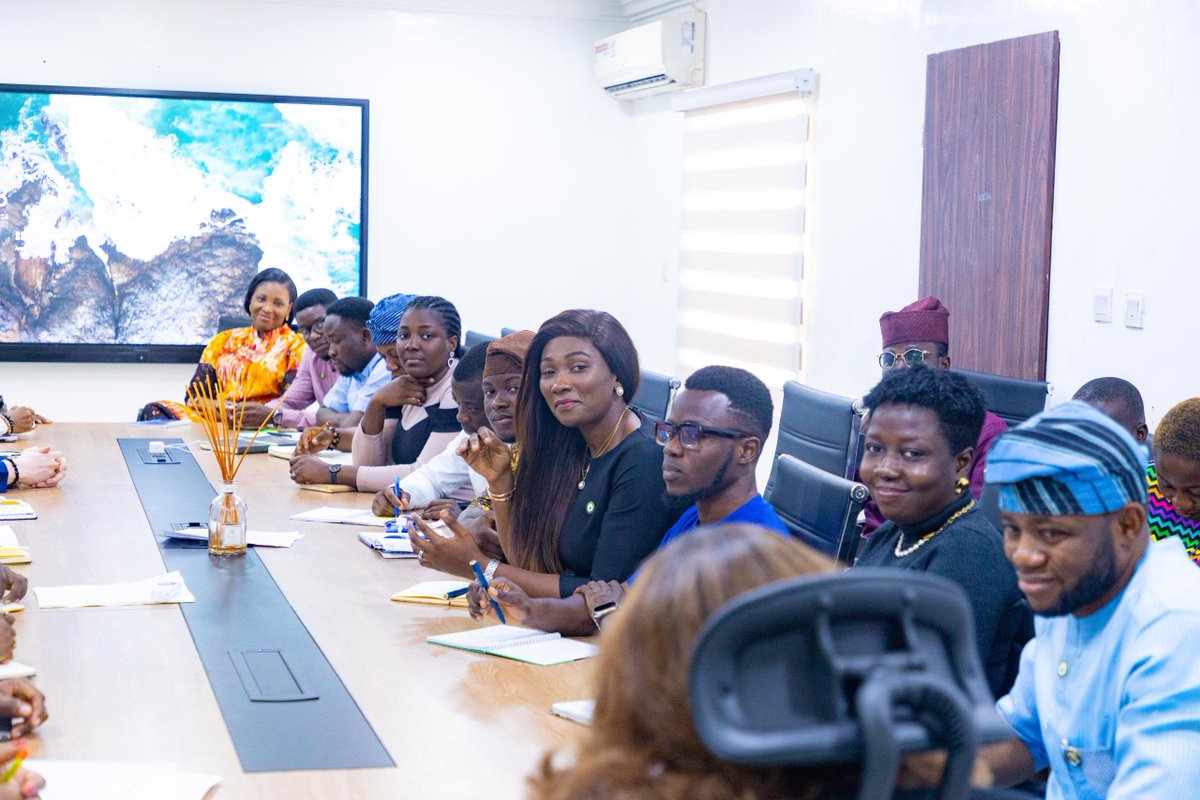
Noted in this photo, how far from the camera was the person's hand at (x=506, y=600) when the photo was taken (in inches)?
92.6

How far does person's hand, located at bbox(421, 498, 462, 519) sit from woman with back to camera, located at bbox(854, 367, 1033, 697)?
145 cm

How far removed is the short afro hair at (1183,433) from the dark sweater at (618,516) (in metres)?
0.91

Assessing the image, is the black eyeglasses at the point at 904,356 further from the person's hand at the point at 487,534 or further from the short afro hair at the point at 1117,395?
the person's hand at the point at 487,534

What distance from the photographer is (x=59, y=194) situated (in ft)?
22.1

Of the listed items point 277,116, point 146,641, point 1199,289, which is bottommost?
point 146,641

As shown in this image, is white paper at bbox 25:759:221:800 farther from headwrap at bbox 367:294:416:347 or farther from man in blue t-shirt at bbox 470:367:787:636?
headwrap at bbox 367:294:416:347

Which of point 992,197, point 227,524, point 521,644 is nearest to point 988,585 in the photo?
point 521,644

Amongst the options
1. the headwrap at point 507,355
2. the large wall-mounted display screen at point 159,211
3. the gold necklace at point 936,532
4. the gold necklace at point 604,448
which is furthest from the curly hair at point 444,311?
the large wall-mounted display screen at point 159,211

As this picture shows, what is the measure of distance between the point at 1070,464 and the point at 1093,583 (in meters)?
0.17

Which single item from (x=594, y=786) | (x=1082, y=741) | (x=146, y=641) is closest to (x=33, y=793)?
(x=146, y=641)

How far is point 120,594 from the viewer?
102 inches

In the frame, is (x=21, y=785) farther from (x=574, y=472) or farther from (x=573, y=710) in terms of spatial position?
(x=574, y=472)

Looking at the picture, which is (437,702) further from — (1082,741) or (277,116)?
(277,116)

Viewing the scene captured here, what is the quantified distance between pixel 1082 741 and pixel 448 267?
6214 mm
